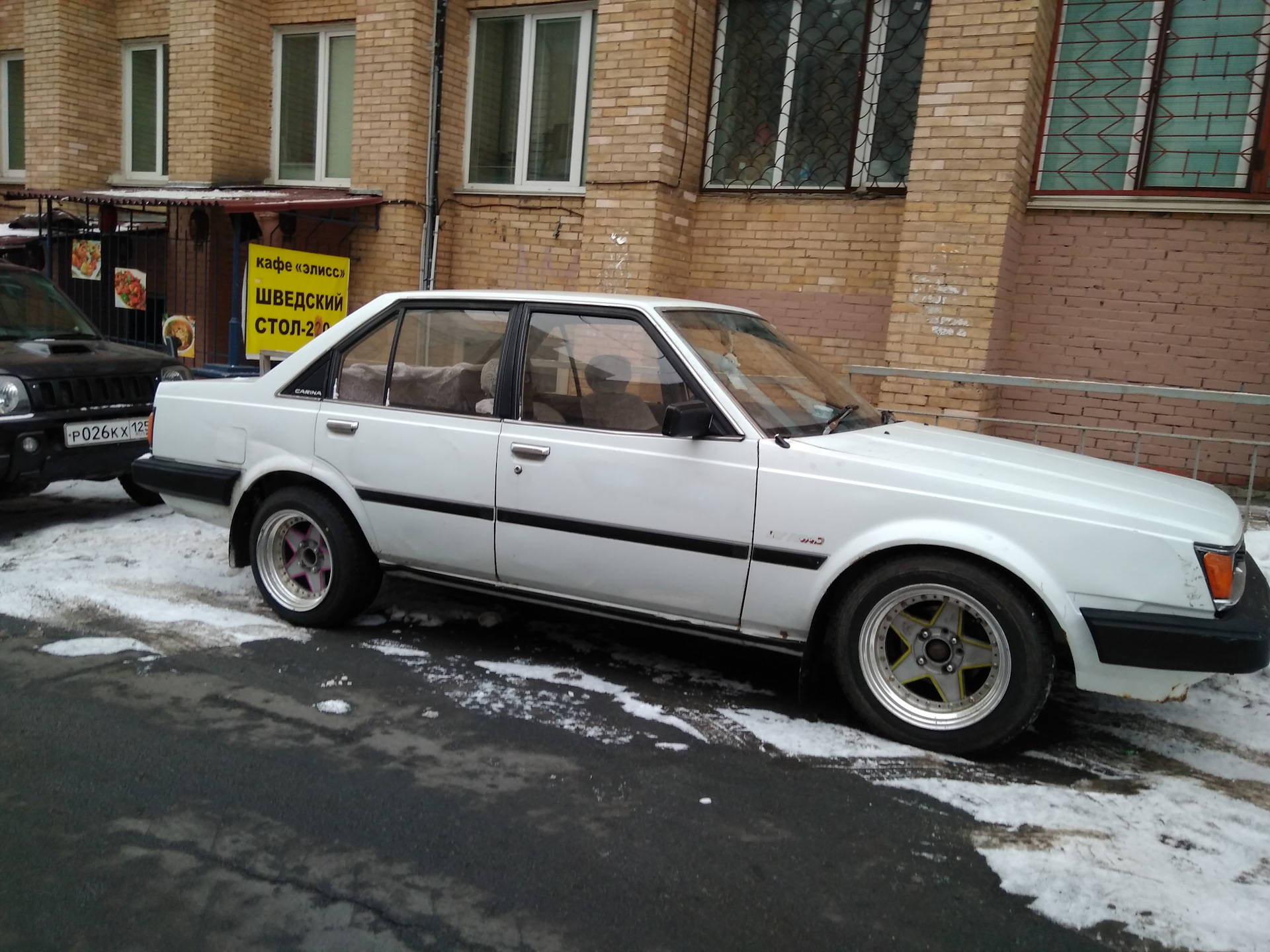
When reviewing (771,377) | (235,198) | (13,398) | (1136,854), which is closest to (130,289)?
(235,198)

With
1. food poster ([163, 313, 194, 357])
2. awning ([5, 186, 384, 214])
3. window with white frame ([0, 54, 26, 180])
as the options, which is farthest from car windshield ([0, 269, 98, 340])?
window with white frame ([0, 54, 26, 180])

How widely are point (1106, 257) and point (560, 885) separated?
674cm

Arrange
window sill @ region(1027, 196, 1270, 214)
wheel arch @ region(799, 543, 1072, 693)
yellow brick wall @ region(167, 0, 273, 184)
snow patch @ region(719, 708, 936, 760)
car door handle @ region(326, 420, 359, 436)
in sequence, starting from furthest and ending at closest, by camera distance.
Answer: yellow brick wall @ region(167, 0, 273, 184), window sill @ region(1027, 196, 1270, 214), car door handle @ region(326, 420, 359, 436), snow patch @ region(719, 708, 936, 760), wheel arch @ region(799, 543, 1072, 693)

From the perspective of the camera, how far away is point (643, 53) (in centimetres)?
861

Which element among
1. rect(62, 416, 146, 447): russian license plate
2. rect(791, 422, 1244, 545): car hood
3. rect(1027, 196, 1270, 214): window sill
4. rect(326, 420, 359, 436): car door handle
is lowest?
rect(62, 416, 146, 447): russian license plate

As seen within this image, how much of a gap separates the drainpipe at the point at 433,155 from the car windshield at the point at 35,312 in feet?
11.4

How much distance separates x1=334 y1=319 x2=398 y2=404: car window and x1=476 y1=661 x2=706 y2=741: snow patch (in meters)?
1.37

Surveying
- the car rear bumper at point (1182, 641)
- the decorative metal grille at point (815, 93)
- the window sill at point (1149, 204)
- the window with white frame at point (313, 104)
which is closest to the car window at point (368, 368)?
the car rear bumper at point (1182, 641)

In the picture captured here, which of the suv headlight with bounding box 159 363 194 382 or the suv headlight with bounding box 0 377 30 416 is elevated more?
the suv headlight with bounding box 159 363 194 382

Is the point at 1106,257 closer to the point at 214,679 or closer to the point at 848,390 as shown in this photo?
the point at 848,390

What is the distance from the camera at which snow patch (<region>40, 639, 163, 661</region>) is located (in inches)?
171

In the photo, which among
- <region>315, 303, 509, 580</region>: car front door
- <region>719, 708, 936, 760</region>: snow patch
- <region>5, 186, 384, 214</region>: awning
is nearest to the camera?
<region>719, 708, 936, 760</region>: snow patch

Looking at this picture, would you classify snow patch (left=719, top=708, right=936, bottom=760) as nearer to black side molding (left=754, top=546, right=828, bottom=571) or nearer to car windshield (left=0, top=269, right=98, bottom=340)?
black side molding (left=754, top=546, right=828, bottom=571)

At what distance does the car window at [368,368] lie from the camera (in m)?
4.65
